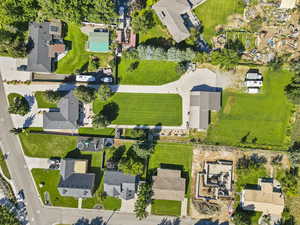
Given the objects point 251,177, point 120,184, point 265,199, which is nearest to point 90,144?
point 120,184

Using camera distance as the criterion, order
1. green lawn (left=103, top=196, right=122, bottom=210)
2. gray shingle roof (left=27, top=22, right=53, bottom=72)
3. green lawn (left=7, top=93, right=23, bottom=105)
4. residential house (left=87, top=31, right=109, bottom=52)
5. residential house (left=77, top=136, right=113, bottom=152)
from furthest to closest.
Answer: green lawn (left=7, top=93, right=23, bottom=105) → green lawn (left=103, top=196, right=122, bottom=210) → residential house (left=77, top=136, right=113, bottom=152) → residential house (left=87, top=31, right=109, bottom=52) → gray shingle roof (left=27, top=22, right=53, bottom=72)

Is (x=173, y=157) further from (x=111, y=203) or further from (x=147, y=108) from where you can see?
(x=111, y=203)

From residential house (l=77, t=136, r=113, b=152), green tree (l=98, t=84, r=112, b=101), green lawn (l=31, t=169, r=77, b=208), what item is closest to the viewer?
green tree (l=98, t=84, r=112, b=101)

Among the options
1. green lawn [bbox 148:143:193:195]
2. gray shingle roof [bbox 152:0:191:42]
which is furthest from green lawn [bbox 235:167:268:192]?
gray shingle roof [bbox 152:0:191:42]

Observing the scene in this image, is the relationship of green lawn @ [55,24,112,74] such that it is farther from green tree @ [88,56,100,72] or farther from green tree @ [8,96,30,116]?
green tree @ [8,96,30,116]

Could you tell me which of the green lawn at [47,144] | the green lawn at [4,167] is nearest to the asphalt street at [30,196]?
the green lawn at [4,167]

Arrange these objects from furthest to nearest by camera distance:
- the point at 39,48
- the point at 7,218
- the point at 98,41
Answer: the point at 98,41
the point at 39,48
the point at 7,218

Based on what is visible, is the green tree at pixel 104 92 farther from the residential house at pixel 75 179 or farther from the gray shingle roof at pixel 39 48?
the residential house at pixel 75 179
